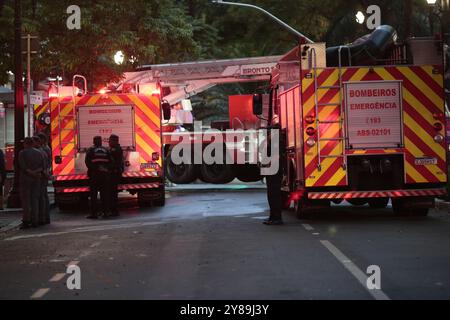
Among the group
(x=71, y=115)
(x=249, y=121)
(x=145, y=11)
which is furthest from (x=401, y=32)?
(x=71, y=115)

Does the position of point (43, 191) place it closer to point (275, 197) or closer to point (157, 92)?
point (157, 92)

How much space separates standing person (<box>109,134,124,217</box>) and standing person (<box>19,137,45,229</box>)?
83.9 inches

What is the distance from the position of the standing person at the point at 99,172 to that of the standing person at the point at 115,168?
0.17m

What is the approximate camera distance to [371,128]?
560 inches

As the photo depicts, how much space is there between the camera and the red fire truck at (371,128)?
14.0 metres

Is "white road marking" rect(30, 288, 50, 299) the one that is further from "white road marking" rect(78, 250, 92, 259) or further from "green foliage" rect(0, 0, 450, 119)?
"green foliage" rect(0, 0, 450, 119)

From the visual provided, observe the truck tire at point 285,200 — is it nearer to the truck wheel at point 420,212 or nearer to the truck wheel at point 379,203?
the truck wheel at point 379,203

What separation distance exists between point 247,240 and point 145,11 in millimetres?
15252

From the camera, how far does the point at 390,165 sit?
14156mm

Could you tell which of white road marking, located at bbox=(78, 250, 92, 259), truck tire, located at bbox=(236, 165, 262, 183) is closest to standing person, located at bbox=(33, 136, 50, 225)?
white road marking, located at bbox=(78, 250, 92, 259)

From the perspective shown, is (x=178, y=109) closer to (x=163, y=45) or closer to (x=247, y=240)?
(x=163, y=45)

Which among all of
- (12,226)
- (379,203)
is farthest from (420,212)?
(12,226)

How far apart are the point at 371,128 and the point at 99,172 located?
6020 mm

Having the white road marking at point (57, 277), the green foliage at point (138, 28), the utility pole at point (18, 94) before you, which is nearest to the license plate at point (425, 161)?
the white road marking at point (57, 277)
